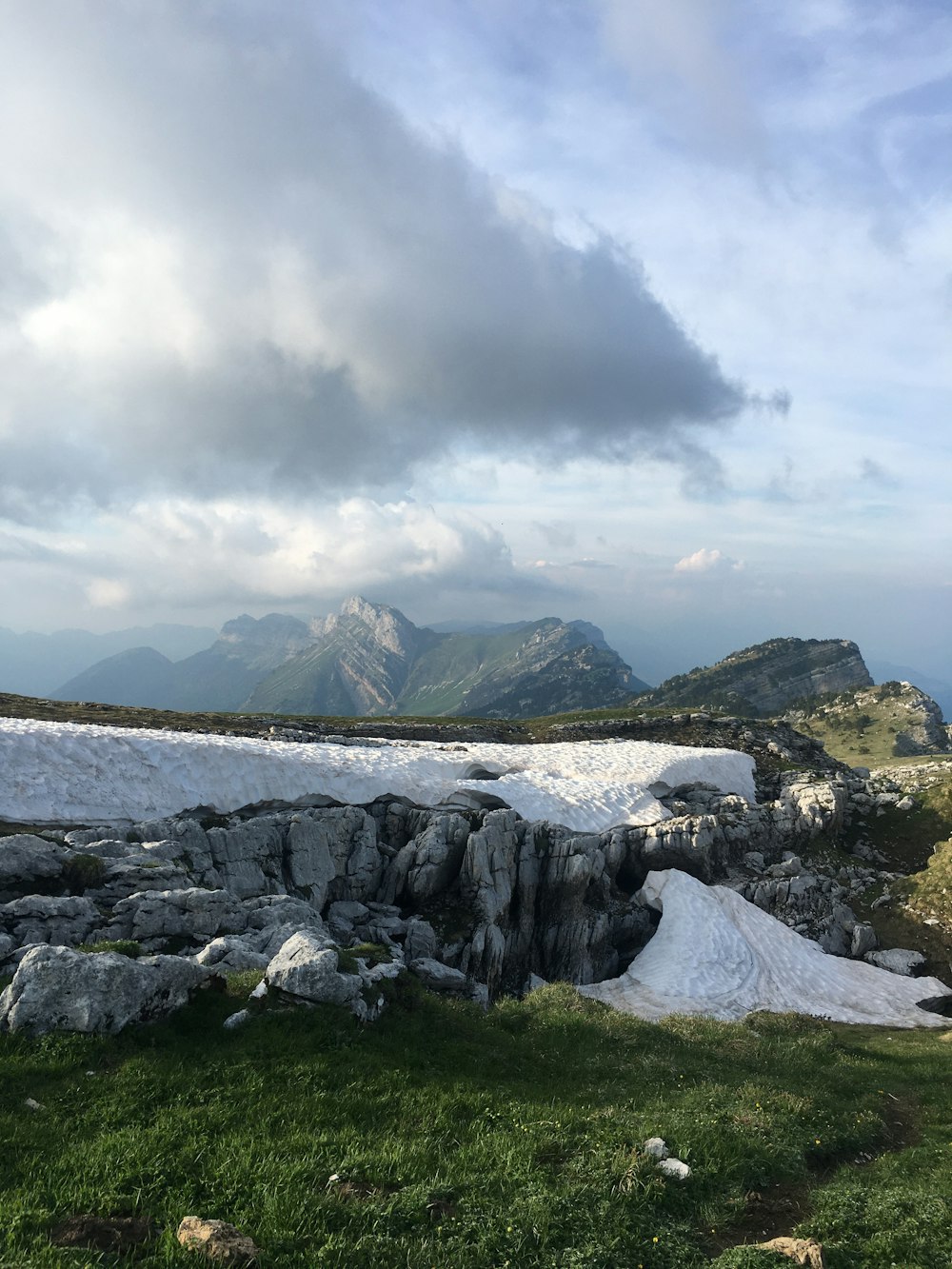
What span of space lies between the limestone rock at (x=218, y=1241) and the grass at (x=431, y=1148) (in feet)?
0.66

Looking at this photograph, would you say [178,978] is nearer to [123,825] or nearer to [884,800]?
[123,825]

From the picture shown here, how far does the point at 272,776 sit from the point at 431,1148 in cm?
3258

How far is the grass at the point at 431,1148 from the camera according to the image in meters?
9.99

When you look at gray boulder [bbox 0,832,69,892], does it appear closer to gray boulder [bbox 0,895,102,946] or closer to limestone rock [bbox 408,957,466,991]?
gray boulder [bbox 0,895,102,946]

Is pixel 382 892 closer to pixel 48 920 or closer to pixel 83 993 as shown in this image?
pixel 48 920

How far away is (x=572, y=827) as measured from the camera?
48469 mm

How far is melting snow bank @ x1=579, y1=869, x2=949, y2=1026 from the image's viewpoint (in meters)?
36.7

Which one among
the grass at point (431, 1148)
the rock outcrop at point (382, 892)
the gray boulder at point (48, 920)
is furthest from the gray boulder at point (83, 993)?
the gray boulder at point (48, 920)

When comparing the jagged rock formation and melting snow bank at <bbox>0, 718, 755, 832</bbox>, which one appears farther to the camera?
melting snow bank at <bbox>0, 718, 755, 832</bbox>

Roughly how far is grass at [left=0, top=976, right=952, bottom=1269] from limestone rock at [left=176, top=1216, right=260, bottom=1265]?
0.66ft

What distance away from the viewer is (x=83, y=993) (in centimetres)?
1476

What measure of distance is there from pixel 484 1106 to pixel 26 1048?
9.92 m

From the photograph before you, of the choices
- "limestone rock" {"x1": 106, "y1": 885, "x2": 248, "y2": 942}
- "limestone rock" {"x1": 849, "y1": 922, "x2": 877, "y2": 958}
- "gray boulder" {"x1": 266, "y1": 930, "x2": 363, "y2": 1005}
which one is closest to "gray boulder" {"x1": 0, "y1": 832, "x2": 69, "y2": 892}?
"limestone rock" {"x1": 106, "y1": 885, "x2": 248, "y2": 942}

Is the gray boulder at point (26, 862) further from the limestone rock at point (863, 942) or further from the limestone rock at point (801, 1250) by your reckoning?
the limestone rock at point (863, 942)
